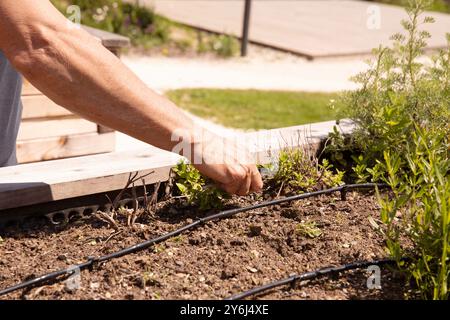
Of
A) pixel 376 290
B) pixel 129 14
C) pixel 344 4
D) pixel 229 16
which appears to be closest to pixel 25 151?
pixel 376 290

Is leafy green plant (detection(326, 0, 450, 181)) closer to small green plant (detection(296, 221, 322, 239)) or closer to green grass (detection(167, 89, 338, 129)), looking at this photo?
small green plant (detection(296, 221, 322, 239))

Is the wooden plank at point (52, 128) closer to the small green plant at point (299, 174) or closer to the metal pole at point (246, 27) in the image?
the small green plant at point (299, 174)

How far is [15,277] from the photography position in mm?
2422

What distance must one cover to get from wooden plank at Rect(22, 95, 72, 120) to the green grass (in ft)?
6.98

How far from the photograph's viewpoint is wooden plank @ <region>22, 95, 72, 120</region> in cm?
485

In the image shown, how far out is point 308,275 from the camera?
2.35 meters

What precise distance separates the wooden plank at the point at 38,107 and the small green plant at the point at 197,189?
2161 mm

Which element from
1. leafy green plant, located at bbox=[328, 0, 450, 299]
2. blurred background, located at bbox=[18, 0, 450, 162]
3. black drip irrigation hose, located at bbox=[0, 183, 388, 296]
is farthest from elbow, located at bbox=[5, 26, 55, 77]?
blurred background, located at bbox=[18, 0, 450, 162]

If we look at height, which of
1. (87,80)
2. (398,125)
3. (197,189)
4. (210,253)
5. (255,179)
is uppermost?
(87,80)

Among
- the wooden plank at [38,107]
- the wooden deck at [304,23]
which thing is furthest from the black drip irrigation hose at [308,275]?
the wooden deck at [304,23]

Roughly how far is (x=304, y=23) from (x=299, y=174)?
10153 millimetres

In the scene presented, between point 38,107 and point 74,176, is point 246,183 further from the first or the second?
point 38,107

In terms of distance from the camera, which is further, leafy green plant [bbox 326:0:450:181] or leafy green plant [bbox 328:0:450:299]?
leafy green plant [bbox 326:0:450:181]

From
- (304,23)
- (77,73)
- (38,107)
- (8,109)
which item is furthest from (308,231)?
(304,23)
